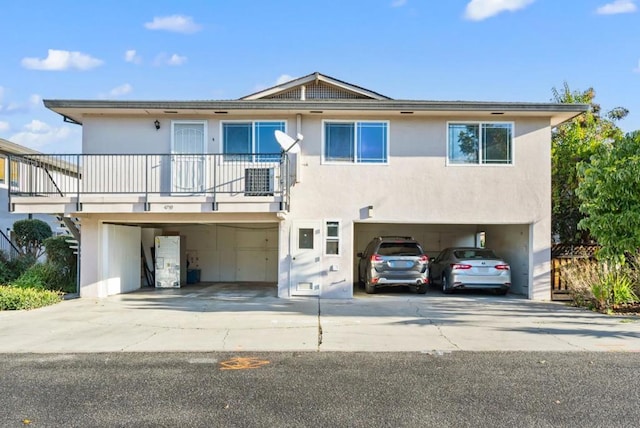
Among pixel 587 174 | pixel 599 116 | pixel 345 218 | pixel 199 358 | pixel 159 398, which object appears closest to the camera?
pixel 159 398

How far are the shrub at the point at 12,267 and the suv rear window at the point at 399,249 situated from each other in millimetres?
10725

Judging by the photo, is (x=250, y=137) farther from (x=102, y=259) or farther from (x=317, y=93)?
(x=317, y=93)

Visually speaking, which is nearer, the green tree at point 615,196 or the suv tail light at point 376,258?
the green tree at point 615,196

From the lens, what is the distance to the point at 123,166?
1282 centimetres

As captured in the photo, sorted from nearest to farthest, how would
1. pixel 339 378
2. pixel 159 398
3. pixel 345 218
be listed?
pixel 159 398 < pixel 339 378 < pixel 345 218

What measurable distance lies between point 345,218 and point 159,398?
854 cm

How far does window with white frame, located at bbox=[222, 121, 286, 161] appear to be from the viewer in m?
13.3

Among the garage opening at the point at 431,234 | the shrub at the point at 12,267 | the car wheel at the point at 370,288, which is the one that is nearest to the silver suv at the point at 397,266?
the car wheel at the point at 370,288

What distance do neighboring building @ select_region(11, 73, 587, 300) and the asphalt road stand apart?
246 inches

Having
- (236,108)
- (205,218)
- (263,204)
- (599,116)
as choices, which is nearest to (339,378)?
(263,204)

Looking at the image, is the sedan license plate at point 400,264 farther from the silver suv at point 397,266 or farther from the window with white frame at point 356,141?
the window with white frame at point 356,141

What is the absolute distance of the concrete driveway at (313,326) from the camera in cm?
762

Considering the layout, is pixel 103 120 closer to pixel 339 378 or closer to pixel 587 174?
pixel 339 378

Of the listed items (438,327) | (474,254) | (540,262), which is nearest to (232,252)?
(474,254)
